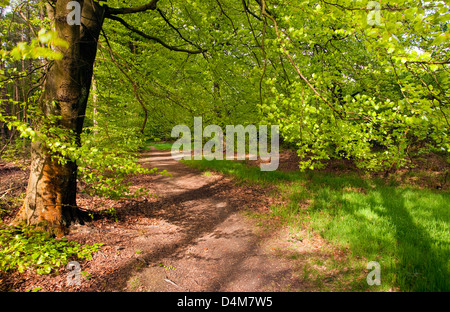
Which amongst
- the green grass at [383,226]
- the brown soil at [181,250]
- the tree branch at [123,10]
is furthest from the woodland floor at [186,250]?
the tree branch at [123,10]

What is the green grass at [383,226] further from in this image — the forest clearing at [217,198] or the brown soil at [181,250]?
the brown soil at [181,250]

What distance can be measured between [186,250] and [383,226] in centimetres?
401

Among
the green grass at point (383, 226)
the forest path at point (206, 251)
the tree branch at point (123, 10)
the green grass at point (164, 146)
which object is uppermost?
the tree branch at point (123, 10)

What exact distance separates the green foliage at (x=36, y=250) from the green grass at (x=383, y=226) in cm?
375

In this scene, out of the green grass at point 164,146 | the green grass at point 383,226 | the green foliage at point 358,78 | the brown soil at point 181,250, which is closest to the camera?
the green foliage at point 358,78

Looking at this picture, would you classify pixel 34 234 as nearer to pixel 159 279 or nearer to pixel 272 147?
pixel 159 279

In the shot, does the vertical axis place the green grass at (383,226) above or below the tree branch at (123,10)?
below

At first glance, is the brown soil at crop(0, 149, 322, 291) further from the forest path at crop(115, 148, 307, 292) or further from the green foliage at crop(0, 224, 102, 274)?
the green foliage at crop(0, 224, 102, 274)

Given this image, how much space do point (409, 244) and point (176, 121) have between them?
6031 mm

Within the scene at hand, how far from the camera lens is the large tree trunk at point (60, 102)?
3770 mm

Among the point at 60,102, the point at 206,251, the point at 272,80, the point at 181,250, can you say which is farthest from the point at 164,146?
the point at 272,80

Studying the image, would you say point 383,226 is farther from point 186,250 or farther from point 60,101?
point 60,101

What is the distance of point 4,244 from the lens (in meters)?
3.07
